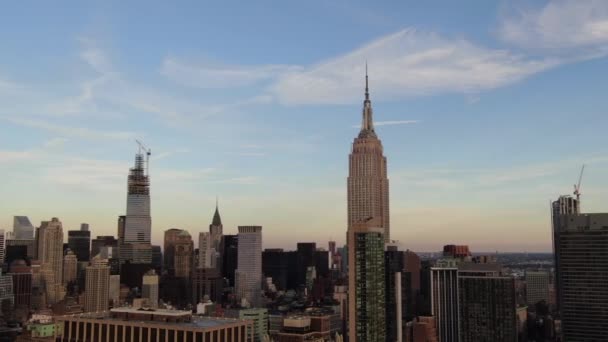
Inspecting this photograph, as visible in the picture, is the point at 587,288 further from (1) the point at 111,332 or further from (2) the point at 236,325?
(1) the point at 111,332

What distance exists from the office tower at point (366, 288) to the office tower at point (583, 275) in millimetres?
48911

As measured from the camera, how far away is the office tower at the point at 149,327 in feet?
243

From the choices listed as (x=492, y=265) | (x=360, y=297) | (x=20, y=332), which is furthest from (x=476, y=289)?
(x=20, y=332)

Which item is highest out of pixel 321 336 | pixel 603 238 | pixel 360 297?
pixel 603 238

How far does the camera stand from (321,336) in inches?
7726

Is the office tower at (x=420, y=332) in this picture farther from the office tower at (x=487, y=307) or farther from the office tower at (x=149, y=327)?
the office tower at (x=149, y=327)

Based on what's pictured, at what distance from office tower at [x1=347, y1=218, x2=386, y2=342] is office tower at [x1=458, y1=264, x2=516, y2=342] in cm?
3844

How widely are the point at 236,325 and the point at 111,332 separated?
16321mm

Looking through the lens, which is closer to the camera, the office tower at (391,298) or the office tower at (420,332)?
the office tower at (391,298)

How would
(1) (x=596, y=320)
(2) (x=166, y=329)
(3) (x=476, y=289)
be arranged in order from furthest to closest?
→ (3) (x=476, y=289), (1) (x=596, y=320), (2) (x=166, y=329)

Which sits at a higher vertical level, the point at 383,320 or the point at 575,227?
the point at 575,227

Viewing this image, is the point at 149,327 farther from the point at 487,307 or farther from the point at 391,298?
the point at 487,307

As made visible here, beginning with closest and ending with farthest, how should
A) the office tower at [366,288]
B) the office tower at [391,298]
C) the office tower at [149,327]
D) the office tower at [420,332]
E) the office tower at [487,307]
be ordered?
the office tower at [149,327]
the office tower at [366,288]
the office tower at [391,298]
the office tower at [487,307]
the office tower at [420,332]

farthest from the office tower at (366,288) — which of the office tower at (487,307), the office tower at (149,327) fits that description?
the office tower at (149,327)
